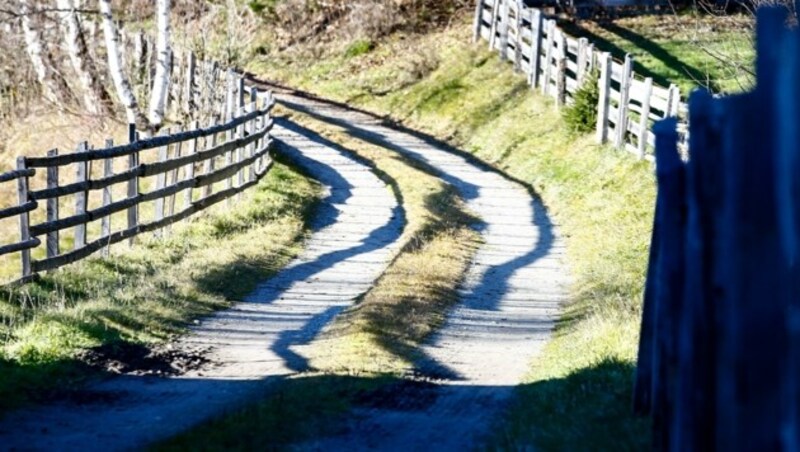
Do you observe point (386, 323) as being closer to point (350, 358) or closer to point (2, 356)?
point (350, 358)

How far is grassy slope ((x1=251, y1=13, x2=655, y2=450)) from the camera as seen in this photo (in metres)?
7.79

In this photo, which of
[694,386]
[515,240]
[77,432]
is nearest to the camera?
[694,386]

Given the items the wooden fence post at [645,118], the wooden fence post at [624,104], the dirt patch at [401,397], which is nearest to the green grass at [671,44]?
the wooden fence post at [624,104]

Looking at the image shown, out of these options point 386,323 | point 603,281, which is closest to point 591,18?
point 603,281

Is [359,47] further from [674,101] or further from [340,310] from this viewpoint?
[340,310]

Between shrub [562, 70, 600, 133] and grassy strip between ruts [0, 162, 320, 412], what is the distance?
688 cm

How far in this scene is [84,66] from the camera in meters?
26.3

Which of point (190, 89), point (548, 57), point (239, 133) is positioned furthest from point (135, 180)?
point (548, 57)

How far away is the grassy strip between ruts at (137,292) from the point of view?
987 cm

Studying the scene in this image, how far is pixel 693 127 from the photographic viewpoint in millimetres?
5043

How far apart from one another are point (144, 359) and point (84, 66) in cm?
1708

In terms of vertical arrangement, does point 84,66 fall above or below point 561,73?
below

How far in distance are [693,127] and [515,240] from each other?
42.2 feet

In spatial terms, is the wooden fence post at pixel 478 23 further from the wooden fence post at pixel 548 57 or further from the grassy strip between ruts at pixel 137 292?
the grassy strip between ruts at pixel 137 292
